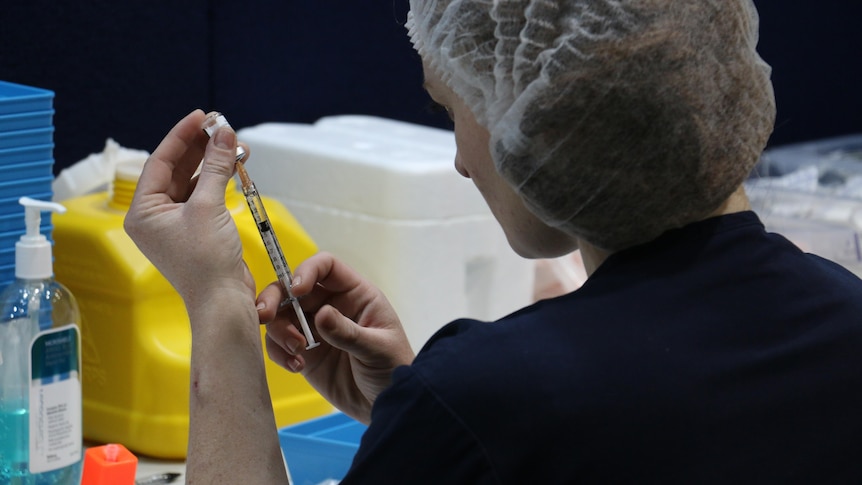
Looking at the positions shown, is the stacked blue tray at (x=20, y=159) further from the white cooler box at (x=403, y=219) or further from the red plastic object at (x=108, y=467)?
the white cooler box at (x=403, y=219)

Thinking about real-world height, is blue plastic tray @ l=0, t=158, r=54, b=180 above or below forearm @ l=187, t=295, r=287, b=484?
above

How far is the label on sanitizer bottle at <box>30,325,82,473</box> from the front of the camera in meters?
1.18

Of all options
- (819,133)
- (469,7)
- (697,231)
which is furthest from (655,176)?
(819,133)

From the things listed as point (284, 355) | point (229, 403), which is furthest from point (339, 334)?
point (229, 403)

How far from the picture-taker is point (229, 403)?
963 millimetres

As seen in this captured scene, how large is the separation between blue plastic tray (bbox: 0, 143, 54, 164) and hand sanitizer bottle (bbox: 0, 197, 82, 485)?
8 cm

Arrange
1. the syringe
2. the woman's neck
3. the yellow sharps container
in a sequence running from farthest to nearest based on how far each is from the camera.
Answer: the yellow sharps container → the syringe → the woman's neck

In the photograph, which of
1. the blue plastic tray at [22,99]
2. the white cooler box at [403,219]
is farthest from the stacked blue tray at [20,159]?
the white cooler box at [403,219]

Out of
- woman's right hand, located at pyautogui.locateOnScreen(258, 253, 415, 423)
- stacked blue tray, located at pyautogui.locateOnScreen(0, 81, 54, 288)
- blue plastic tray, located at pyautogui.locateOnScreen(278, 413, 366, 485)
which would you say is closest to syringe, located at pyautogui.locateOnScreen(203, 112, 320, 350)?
woman's right hand, located at pyautogui.locateOnScreen(258, 253, 415, 423)

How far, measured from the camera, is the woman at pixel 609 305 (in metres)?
0.81

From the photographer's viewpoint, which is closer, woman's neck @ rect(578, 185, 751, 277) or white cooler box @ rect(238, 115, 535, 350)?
woman's neck @ rect(578, 185, 751, 277)

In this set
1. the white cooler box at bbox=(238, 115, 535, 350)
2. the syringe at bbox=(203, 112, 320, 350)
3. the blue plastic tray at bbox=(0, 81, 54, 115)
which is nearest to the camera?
the syringe at bbox=(203, 112, 320, 350)

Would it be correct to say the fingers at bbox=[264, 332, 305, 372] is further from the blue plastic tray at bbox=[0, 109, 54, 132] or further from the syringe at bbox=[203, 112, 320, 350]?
the blue plastic tray at bbox=[0, 109, 54, 132]

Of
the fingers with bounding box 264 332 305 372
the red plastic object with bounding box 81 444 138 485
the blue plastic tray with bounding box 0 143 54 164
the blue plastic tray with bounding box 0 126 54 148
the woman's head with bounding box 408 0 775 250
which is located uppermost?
the woman's head with bounding box 408 0 775 250
